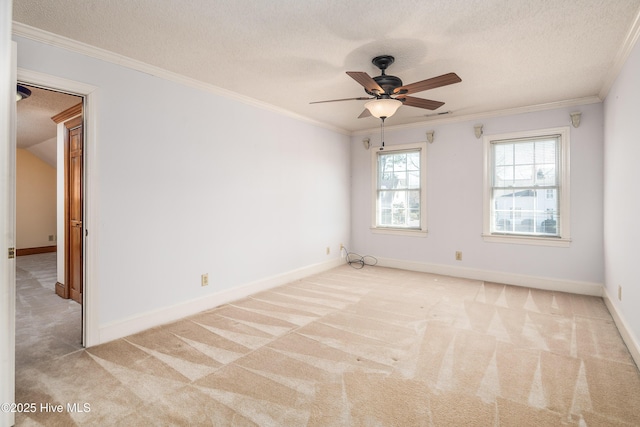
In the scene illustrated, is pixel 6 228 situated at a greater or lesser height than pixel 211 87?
lesser

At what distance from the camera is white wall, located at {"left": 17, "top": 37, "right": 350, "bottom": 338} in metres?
2.80

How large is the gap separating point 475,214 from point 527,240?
29.6 inches

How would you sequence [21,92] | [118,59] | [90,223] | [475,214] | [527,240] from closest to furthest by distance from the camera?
[90,223], [118,59], [21,92], [527,240], [475,214]

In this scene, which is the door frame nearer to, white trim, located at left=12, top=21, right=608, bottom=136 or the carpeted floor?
the carpeted floor

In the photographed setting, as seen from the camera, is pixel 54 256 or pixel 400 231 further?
pixel 54 256

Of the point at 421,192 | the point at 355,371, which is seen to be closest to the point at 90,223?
the point at 355,371

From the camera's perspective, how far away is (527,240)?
4480 millimetres

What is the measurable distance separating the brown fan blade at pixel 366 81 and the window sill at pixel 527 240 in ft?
10.1

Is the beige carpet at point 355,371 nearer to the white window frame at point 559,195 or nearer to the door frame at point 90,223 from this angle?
the door frame at point 90,223

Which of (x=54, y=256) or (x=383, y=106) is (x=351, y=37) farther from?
(x=54, y=256)

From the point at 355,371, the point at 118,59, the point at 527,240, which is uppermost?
the point at 118,59

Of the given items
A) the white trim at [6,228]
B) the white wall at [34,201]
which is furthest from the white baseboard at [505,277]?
the white wall at [34,201]

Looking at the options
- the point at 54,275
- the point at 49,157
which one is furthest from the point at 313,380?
the point at 49,157

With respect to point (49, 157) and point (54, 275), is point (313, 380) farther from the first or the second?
point (49, 157)
